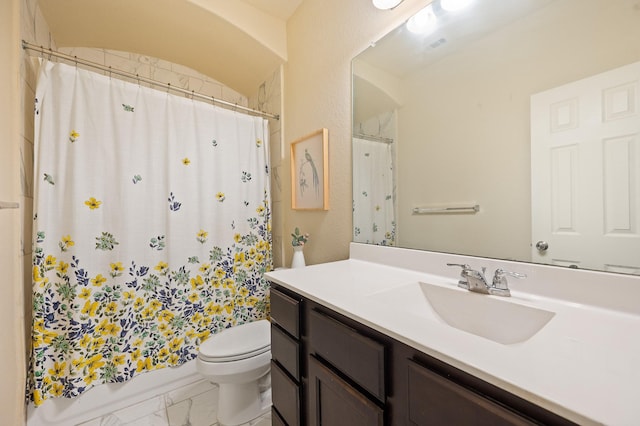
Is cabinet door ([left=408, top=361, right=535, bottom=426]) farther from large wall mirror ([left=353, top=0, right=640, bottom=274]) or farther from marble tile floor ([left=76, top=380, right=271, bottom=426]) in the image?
marble tile floor ([left=76, top=380, right=271, bottom=426])

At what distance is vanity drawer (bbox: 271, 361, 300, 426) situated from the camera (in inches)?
35.4

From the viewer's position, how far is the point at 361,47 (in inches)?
54.1

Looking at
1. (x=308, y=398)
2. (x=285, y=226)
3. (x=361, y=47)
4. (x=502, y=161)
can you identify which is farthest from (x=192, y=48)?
(x=308, y=398)

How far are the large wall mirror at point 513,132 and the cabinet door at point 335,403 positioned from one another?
0.65 metres

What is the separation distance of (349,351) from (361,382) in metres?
0.08

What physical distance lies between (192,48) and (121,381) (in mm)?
2316

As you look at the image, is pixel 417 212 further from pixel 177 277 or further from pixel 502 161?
pixel 177 277

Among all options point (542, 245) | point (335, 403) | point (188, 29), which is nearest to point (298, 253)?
point (335, 403)

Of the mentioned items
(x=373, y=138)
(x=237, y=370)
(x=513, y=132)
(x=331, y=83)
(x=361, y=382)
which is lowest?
(x=237, y=370)

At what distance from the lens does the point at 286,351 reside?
962 mm

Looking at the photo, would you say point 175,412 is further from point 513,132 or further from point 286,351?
point 513,132

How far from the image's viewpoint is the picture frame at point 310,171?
1.59 metres

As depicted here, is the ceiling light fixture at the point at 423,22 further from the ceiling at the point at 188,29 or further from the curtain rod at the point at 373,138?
the ceiling at the point at 188,29

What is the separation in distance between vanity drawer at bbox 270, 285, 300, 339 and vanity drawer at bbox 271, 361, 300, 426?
0.18 m
